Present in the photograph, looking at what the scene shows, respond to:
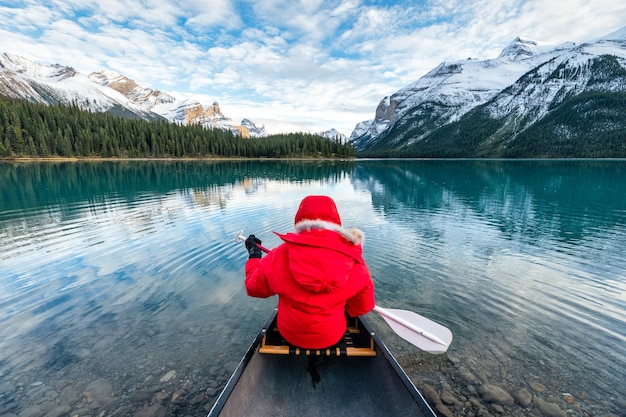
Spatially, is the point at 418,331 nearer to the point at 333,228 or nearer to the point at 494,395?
the point at 494,395

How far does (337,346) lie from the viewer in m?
5.29

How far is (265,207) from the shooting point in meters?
27.4

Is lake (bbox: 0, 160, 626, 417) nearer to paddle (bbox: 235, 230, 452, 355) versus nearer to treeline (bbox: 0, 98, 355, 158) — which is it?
paddle (bbox: 235, 230, 452, 355)

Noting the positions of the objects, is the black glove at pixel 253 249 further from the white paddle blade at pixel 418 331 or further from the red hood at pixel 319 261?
the white paddle blade at pixel 418 331

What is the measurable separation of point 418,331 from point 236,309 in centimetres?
599

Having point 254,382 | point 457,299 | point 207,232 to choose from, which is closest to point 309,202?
point 254,382

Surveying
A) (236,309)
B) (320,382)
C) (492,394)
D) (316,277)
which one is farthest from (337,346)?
(236,309)

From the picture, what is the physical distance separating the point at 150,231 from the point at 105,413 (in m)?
14.5

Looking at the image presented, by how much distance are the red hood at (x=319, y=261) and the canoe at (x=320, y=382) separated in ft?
5.50

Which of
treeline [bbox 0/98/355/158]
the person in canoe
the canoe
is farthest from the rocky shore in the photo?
treeline [bbox 0/98/355/158]

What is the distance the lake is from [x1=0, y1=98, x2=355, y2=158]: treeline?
11723 centimetres

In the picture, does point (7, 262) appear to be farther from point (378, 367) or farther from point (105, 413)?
point (378, 367)

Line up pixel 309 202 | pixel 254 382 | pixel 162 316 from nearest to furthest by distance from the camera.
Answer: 1. pixel 309 202
2. pixel 254 382
3. pixel 162 316

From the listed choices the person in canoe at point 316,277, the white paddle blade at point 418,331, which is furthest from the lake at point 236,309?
the person in canoe at point 316,277
